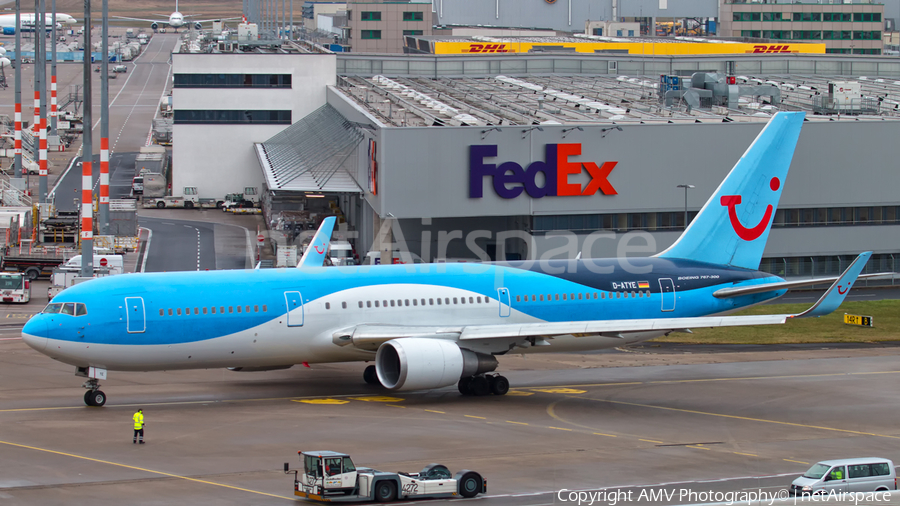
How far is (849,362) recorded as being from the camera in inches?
2128

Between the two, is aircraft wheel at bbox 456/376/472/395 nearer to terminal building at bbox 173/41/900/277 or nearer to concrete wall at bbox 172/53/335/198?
terminal building at bbox 173/41/900/277

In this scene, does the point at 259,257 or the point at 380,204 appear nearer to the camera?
the point at 380,204

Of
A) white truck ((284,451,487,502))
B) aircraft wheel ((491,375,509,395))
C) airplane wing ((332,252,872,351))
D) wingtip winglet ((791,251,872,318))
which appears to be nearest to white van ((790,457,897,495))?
white truck ((284,451,487,502))

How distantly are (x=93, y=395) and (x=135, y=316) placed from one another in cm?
369

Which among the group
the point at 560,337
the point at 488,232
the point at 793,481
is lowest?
the point at 793,481

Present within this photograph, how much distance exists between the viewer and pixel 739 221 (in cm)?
5050

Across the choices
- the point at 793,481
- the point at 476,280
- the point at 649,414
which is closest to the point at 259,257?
the point at 476,280

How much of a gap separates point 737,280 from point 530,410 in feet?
→ 45.0

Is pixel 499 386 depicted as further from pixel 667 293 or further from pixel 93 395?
pixel 93 395

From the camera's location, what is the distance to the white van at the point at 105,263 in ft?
238

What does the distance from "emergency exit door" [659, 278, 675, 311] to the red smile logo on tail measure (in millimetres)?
4780

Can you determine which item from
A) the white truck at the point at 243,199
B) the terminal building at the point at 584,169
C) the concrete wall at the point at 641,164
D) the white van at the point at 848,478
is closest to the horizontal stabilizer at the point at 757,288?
the white van at the point at 848,478

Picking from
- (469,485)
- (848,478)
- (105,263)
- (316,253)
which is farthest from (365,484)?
(105,263)

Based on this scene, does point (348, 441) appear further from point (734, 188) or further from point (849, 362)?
point (849, 362)
